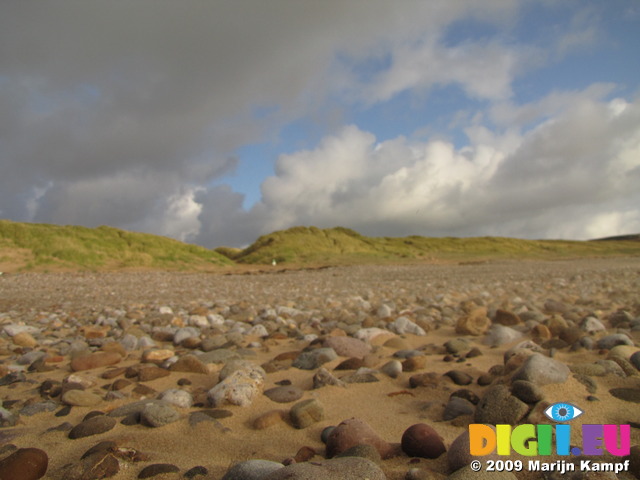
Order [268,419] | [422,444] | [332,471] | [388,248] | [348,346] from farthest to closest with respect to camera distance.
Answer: [388,248] < [348,346] < [268,419] < [422,444] < [332,471]

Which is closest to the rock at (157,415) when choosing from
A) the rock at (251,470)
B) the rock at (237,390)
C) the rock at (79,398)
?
the rock at (237,390)

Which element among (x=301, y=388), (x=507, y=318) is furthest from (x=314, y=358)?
(x=507, y=318)

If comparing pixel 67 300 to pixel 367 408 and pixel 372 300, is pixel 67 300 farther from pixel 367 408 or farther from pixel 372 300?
pixel 367 408

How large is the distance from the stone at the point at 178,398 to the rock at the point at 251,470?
3.14ft


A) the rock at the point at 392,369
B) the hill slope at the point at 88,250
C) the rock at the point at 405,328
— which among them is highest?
the hill slope at the point at 88,250

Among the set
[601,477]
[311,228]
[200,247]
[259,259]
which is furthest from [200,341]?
[311,228]

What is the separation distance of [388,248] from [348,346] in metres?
36.6

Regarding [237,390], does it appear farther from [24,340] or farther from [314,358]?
[24,340]

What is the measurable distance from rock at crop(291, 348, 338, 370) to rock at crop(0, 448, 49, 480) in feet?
5.96

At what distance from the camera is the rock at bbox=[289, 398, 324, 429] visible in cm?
206

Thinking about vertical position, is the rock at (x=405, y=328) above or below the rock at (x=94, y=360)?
above

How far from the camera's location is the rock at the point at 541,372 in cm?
210

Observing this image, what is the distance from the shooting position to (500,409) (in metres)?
1.89

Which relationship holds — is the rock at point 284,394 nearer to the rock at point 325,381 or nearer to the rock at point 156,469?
the rock at point 325,381
